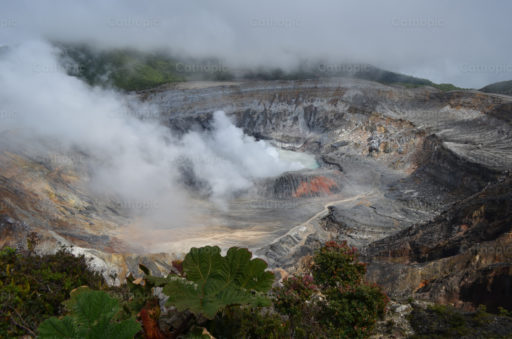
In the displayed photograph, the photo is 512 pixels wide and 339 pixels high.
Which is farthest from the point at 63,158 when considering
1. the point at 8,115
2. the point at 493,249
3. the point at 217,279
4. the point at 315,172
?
the point at 493,249

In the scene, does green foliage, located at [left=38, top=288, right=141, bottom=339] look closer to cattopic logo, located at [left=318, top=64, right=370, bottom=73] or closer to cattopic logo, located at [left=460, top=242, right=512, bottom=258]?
cattopic logo, located at [left=460, top=242, right=512, bottom=258]

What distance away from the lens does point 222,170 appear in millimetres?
29188

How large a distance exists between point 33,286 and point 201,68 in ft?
225

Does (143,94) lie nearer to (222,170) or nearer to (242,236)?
(222,170)

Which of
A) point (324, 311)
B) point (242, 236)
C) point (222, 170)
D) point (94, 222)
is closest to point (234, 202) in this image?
point (222, 170)

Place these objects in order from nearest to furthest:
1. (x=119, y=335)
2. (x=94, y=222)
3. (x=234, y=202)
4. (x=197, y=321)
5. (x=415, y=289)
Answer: (x=119, y=335), (x=197, y=321), (x=415, y=289), (x=94, y=222), (x=234, y=202)

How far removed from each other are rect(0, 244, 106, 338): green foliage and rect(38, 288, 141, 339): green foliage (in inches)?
77.7

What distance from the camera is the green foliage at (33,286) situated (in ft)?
15.5

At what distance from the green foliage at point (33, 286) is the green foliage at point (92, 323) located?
6.48ft

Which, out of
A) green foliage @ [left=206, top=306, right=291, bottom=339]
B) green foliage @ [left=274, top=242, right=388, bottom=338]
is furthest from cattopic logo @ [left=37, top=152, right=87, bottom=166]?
green foliage @ [left=206, top=306, right=291, bottom=339]

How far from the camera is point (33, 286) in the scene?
5.64 meters

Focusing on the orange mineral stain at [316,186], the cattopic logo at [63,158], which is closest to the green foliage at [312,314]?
the cattopic logo at [63,158]

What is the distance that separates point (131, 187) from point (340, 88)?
1518 inches

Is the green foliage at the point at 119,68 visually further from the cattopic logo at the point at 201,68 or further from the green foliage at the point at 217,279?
the green foliage at the point at 217,279
